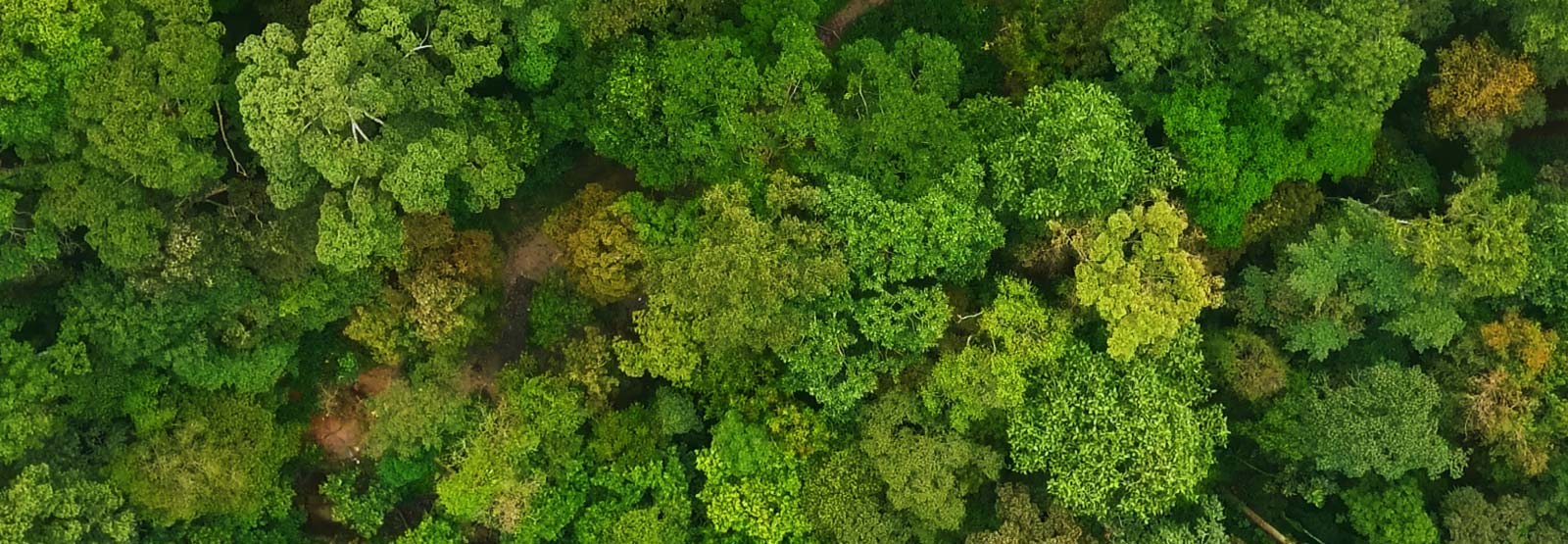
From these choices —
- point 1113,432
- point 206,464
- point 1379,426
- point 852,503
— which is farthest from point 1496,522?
point 206,464

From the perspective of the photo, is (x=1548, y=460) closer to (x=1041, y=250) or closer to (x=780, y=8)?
(x=1041, y=250)

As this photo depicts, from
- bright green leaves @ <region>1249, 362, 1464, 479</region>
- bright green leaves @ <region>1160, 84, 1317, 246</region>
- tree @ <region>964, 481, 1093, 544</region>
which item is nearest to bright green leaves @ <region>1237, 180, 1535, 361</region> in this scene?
bright green leaves @ <region>1249, 362, 1464, 479</region>

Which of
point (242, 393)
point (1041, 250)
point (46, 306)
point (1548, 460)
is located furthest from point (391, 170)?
point (1548, 460)

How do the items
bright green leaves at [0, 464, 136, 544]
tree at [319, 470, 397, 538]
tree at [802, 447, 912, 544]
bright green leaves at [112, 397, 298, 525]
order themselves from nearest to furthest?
bright green leaves at [0, 464, 136, 544] < bright green leaves at [112, 397, 298, 525] < tree at [802, 447, 912, 544] < tree at [319, 470, 397, 538]

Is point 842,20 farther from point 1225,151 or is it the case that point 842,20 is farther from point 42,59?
point 42,59

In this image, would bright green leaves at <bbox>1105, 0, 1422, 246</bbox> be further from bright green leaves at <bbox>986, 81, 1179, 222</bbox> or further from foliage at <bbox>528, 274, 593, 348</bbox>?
foliage at <bbox>528, 274, 593, 348</bbox>

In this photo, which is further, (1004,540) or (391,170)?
(1004,540)
